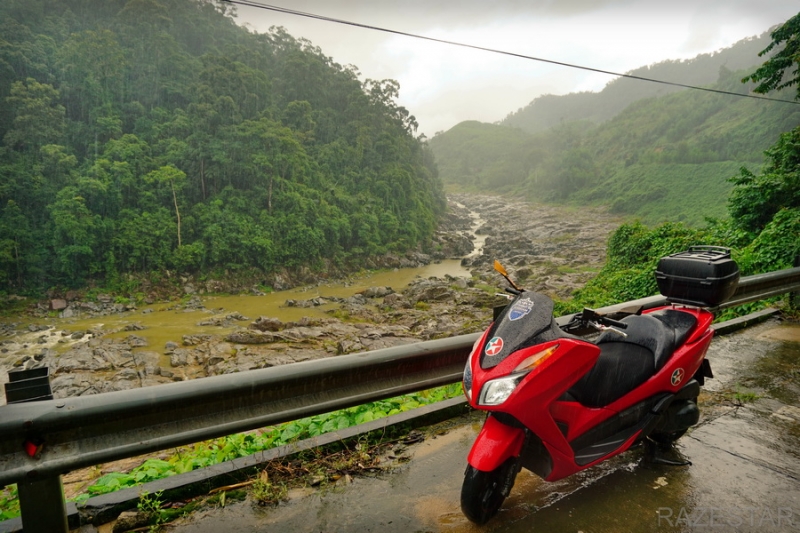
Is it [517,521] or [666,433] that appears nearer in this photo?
[517,521]

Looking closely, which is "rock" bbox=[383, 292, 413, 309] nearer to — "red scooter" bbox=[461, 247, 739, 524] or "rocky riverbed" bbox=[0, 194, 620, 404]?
"rocky riverbed" bbox=[0, 194, 620, 404]

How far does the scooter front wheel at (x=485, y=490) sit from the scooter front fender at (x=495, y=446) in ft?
0.14

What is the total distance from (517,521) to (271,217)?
1273 inches

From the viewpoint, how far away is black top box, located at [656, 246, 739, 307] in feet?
8.68

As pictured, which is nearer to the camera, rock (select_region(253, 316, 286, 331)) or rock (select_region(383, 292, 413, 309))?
rock (select_region(253, 316, 286, 331))

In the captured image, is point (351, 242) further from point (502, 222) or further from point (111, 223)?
point (502, 222)

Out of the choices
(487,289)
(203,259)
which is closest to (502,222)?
(487,289)

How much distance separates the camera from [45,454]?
5.13 feet

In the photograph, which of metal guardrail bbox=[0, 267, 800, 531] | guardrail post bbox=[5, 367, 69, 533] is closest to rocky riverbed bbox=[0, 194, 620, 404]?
metal guardrail bbox=[0, 267, 800, 531]

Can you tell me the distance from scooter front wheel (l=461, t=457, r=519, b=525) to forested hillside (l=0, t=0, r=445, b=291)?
29.2 meters

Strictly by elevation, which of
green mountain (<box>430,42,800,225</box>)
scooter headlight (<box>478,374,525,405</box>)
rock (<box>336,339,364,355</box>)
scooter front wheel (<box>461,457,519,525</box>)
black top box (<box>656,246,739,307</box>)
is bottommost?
rock (<box>336,339,364,355</box>)

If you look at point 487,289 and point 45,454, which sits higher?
point 45,454

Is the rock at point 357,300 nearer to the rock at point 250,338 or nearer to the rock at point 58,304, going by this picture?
the rock at point 250,338

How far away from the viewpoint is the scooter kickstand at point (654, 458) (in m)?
2.38
